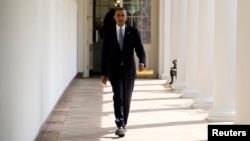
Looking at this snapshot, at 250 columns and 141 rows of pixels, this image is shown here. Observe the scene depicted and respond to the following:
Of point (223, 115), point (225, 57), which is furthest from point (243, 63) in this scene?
point (223, 115)

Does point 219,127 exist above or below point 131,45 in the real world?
below

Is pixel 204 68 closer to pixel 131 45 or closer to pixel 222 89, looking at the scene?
pixel 222 89

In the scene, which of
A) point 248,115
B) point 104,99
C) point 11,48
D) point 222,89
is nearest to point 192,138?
point 248,115

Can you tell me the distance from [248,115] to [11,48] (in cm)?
263

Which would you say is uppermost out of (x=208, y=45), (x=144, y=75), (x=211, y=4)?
(x=211, y=4)

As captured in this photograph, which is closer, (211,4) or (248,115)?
(248,115)

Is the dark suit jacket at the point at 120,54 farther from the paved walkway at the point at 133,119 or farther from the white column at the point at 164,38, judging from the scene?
the white column at the point at 164,38

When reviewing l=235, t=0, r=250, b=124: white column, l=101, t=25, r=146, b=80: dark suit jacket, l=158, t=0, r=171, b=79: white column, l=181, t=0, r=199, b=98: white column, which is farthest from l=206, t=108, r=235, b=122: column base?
l=158, t=0, r=171, b=79: white column

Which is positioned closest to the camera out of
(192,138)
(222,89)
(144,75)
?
(192,138)

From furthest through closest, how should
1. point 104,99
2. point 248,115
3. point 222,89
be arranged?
1. point 104,99
2. point 222,89
3. point 248,115

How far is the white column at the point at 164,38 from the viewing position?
16.3m

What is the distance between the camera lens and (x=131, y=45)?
6.57m

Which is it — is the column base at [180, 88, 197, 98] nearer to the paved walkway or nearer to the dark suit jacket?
the paved walkway

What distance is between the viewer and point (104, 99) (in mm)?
11125
